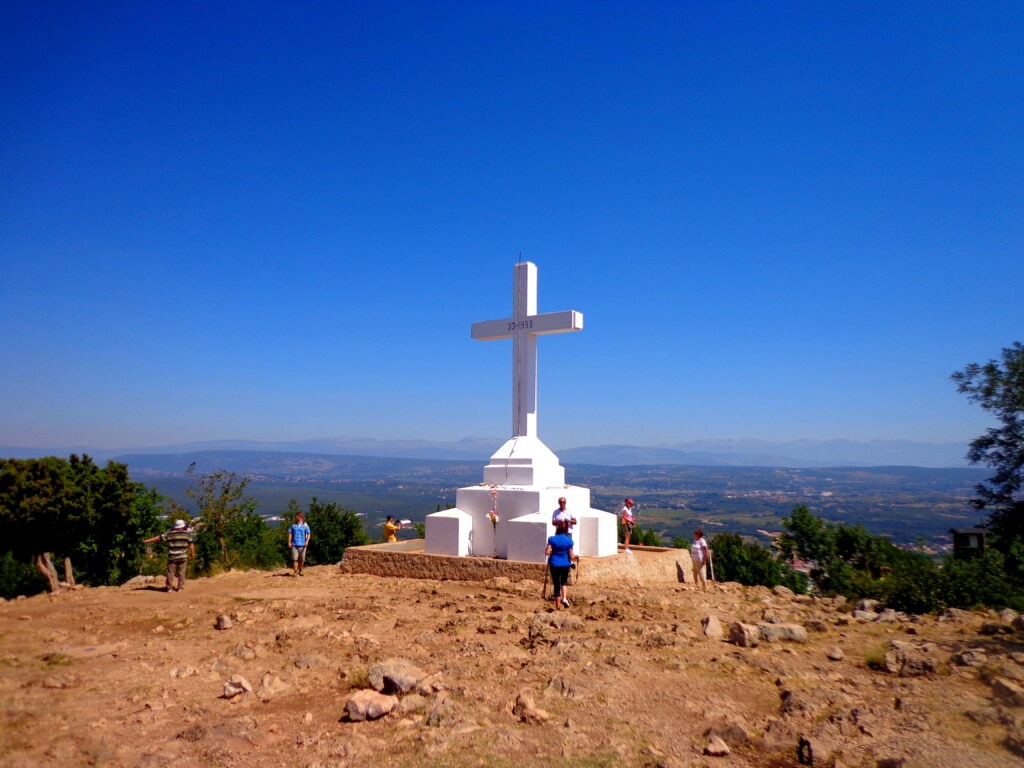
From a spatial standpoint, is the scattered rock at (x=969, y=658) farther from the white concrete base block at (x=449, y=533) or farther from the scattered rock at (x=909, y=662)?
the white concrete base block at (x=449, y=533)

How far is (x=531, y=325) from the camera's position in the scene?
14336 millimetres

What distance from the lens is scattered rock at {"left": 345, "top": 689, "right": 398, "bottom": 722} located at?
15.9 feet

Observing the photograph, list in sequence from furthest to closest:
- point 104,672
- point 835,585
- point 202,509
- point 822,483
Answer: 1. point 822,483
2. point 202,509
3. point 835,585
4. point 104,672

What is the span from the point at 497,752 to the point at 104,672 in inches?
157

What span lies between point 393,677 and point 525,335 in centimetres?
968

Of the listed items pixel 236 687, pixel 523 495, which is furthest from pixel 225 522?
pixel 236 687

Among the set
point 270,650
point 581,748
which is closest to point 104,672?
point 270,650

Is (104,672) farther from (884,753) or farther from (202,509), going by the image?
(202,509)

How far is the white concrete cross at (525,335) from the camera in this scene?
1427 cm

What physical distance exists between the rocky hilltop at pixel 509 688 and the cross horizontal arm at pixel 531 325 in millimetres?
6464

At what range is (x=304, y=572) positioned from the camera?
45.5ft

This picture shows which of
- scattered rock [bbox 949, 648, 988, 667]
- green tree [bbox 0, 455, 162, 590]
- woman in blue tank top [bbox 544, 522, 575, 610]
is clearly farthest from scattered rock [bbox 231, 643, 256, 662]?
green tree [bbox 0, 455, 162, 590]

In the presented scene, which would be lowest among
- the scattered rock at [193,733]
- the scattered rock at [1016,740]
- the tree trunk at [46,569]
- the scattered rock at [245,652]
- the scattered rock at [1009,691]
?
the tree trunk at [46,569]

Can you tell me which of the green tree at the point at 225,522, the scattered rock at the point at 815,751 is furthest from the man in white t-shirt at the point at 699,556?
the green tree at the point at 225,522
